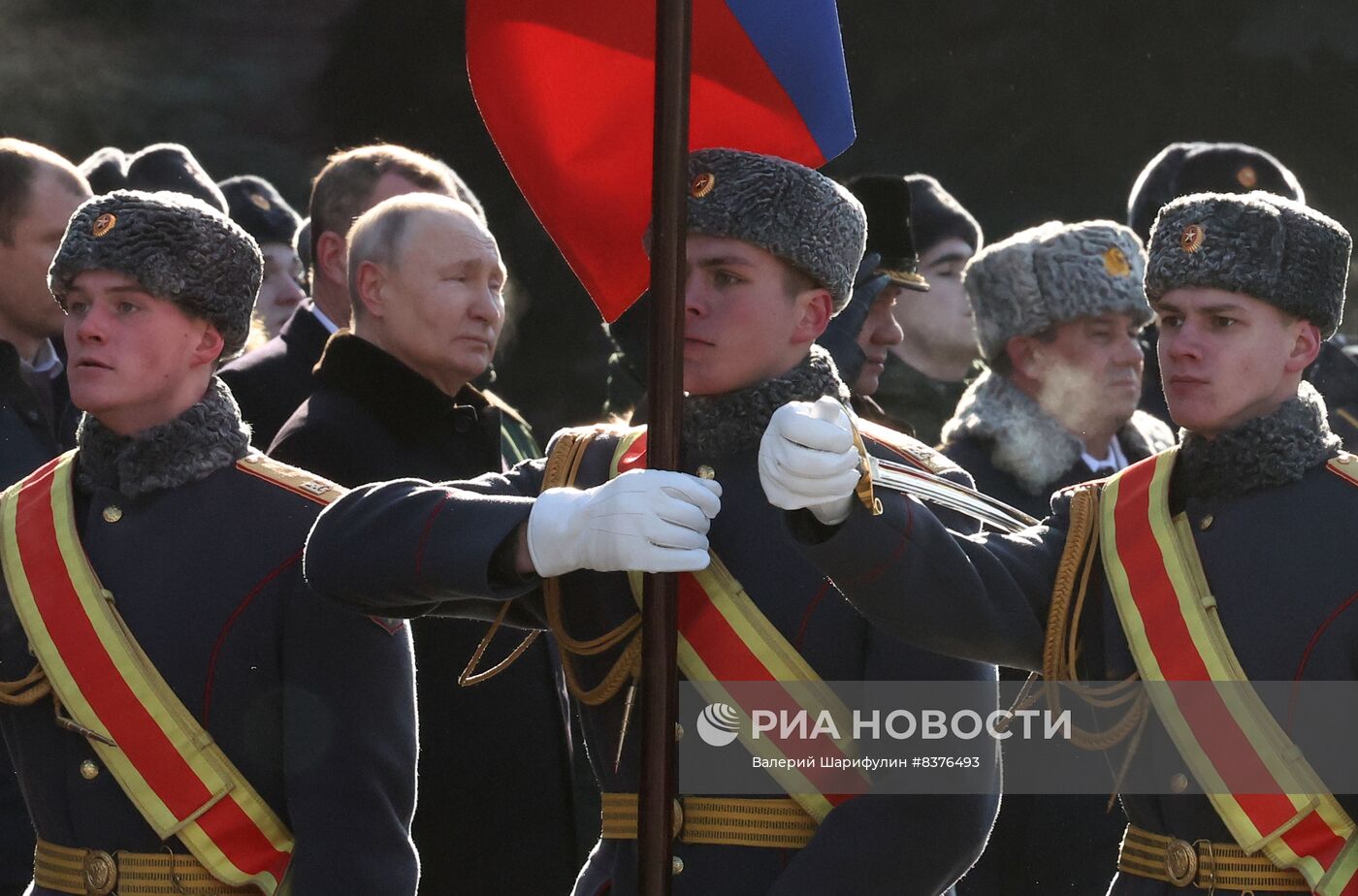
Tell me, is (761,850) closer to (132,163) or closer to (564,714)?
(564,714)

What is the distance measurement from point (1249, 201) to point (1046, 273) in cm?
207

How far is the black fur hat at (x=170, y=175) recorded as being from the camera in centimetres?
690

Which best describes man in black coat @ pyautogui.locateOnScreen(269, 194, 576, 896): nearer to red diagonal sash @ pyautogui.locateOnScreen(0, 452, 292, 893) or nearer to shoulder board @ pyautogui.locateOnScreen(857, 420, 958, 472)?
red diagonal sash @ pyautogui.locateOnScreen(0, 452, 292, 893)

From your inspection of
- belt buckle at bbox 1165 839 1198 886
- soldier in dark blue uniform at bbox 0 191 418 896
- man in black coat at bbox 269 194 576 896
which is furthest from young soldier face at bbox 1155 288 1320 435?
man in black coat at bbox 269 194 576 896

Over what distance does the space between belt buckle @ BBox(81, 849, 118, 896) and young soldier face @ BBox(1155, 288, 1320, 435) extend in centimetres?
191

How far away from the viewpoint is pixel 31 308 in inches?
229

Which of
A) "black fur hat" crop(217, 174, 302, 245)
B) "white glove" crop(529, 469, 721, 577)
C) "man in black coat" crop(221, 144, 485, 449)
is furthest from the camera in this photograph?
"black fur hat" crop(217, 174, 302, 245)

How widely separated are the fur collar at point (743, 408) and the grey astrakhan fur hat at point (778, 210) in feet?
0.58

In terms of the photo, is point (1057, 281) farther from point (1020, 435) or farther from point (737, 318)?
point (737, 318)

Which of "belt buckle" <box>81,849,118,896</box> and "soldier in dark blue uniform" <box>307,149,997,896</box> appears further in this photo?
"belt buckle" <box>81,849,118,896</box>

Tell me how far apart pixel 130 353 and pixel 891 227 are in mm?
2691

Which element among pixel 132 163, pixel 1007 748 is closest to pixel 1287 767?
pixel 1007 748

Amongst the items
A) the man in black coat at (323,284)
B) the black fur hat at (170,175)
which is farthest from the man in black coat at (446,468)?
the black fur hat at (170,175)

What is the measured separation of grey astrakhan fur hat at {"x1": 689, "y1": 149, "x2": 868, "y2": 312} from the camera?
4062 mm
